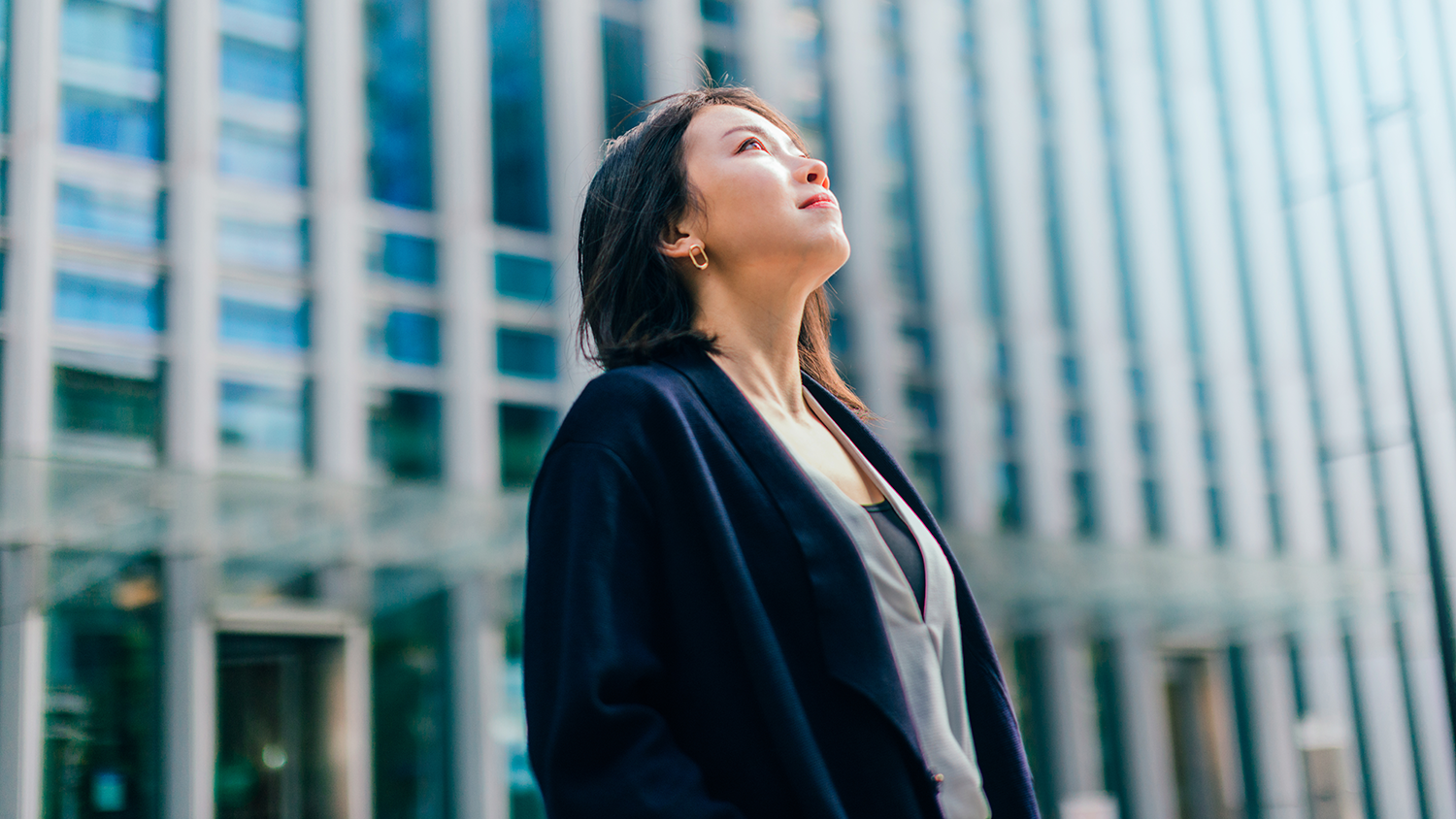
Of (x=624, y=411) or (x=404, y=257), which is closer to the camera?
(x=624, y=411)

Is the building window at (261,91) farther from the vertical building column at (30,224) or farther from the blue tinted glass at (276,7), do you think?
the vertical building column at (30,224)

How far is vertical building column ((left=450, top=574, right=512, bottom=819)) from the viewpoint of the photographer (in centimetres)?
1241

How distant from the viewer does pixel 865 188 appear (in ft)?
53.9

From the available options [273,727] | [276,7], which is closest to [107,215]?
[276,7]

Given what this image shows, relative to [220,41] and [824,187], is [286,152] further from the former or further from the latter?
[824,187]

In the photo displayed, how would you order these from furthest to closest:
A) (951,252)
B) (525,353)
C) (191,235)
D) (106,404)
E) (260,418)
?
(951,252) < (525,353) < (260,418) < (191,235) < (106,404)

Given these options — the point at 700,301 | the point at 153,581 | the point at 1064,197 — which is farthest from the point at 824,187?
the point at 1064,197

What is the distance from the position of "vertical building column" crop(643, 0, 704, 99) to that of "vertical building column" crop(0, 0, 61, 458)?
6.12 meters

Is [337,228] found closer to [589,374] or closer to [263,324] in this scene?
[263,324]

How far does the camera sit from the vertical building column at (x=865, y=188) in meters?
15.9

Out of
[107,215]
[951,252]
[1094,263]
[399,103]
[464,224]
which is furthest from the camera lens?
[1094,263]

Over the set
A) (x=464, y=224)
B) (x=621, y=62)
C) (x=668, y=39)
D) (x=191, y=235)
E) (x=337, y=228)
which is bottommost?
(x=191, y=235)

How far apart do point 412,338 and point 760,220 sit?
11576 millimetres

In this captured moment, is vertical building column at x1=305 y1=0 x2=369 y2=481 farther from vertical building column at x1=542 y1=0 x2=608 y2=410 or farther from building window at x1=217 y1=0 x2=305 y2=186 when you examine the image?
vertical building column at x1=542 y1=0 x2=608 y2=410
